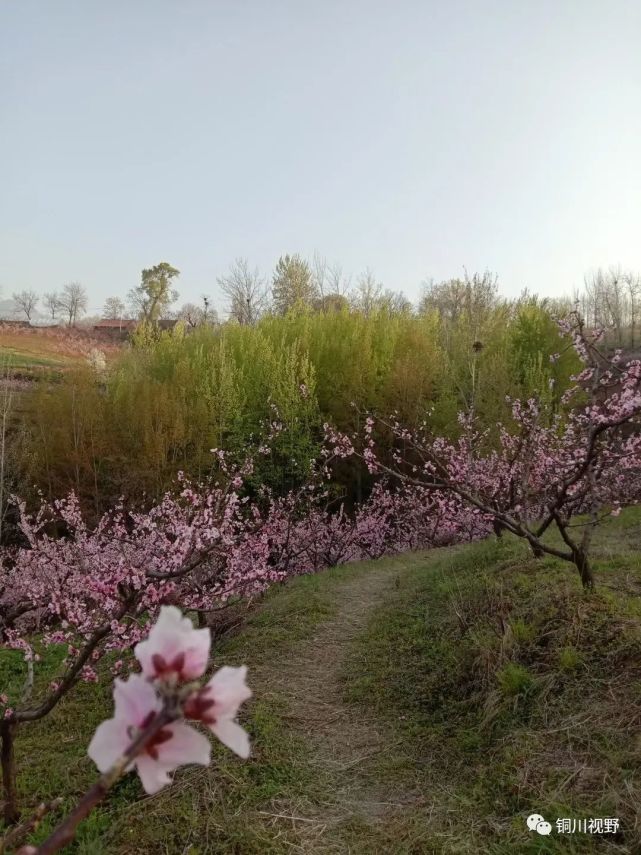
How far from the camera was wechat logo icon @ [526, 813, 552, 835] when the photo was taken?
2.67 metres

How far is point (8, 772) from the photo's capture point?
10.6ft

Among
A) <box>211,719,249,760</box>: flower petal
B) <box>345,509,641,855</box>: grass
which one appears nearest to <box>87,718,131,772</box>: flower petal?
<box>211,719,249,760</box>: flower petal

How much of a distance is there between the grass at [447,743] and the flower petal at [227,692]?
271 cm

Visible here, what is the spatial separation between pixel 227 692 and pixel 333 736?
384 centimetres

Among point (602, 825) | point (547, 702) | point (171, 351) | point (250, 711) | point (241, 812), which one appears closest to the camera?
point (602, 825)

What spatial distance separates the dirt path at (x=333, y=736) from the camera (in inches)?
123

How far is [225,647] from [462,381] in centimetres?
1092


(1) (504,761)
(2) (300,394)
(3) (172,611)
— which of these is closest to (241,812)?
(1) (504,761)

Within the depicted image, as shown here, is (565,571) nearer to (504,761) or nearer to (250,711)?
(504,761)

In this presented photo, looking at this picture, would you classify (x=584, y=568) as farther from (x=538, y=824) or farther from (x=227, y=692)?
(x=227, y=692)

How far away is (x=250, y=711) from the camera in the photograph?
13.9 feet

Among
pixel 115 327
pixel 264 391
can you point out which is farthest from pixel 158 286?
pixel 264 391
